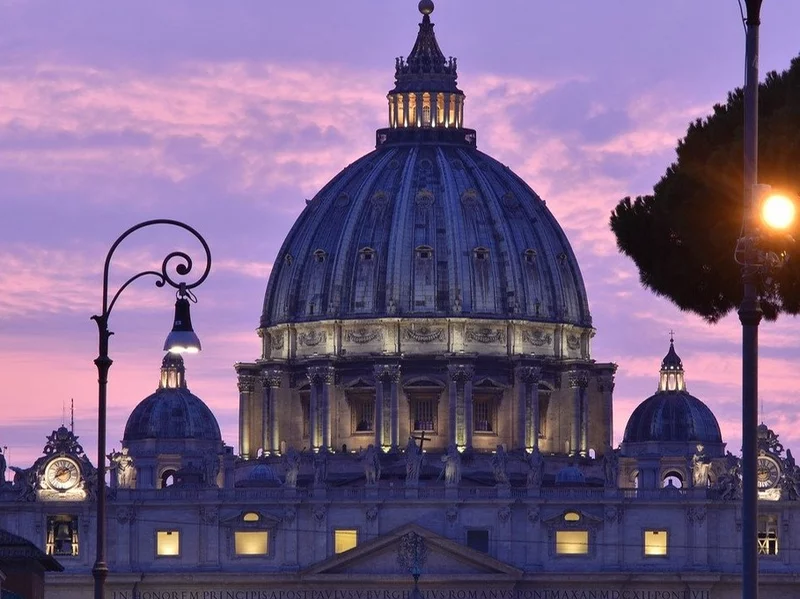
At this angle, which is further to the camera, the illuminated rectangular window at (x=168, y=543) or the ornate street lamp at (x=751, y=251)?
the illuminated rectangular window at (x=168, y=543)

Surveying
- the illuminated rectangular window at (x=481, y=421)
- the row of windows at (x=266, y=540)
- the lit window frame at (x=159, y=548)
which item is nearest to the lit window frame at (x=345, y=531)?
the row of windows at (x=266, y=540)

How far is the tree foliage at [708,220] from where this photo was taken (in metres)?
70.6

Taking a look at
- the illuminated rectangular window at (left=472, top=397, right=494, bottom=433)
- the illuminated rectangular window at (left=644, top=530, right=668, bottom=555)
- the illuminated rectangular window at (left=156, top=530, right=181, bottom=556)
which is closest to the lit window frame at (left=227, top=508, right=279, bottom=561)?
the illuminated rectangular window at (left=156, top=530, right=181, bottom=556)

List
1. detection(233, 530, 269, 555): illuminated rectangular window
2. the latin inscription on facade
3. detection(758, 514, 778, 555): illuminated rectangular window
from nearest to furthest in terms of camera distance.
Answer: the latin inscription on facade < detection(758, 514, 778, 555): illuminated rectangular window < detection(233, 530, 269, 555): illuminated rectangular window

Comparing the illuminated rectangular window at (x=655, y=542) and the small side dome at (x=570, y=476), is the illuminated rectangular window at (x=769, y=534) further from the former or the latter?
the small side dome at (x=570, y=476)

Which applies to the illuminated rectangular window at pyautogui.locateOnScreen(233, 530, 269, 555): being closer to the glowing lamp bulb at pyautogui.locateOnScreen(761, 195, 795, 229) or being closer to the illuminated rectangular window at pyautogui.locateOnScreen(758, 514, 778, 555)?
the illuminated rectangular window at pyautogui.locateOnScreen(758, 514, 778, 555)

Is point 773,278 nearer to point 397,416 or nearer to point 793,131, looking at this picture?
point 793,131

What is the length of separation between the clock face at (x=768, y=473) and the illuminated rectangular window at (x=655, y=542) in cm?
532

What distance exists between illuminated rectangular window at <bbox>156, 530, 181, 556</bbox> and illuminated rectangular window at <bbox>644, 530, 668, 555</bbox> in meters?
23.0

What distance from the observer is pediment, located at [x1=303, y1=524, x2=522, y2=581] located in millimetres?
174375

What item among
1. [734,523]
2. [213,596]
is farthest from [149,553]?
[734,523]

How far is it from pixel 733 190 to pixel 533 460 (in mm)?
110721

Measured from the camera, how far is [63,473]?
180 m

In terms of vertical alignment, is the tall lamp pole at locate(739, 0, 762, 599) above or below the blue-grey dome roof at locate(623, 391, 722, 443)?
below
